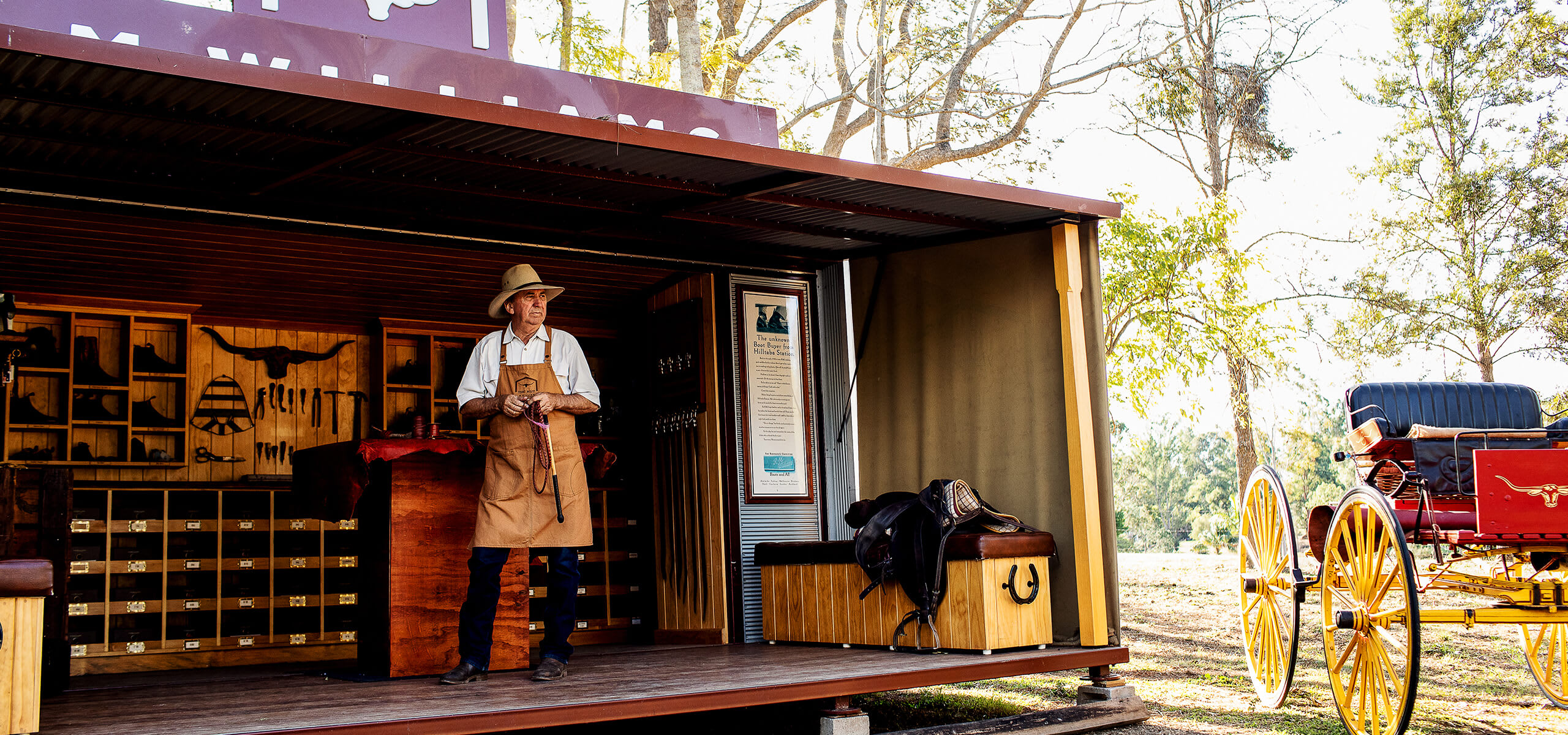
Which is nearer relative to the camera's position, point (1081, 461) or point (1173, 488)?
point (1081, 461)

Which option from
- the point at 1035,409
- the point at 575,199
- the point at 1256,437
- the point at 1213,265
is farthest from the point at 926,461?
the point at 1256,437

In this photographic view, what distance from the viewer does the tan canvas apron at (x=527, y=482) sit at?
5.29 m

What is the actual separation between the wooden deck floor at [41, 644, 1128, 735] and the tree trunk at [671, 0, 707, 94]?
27.3ft

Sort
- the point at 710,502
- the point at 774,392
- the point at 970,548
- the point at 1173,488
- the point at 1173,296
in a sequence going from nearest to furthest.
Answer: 1. the point at 970,548
2. the point at 710,502
3. the point at 774,392
4. the point at 1173,296
5. the point at 1173,488

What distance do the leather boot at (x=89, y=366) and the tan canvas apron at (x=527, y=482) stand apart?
142 inches

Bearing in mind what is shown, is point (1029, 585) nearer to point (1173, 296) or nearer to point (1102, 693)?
point (1102, 693)

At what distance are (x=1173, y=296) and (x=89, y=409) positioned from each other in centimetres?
843

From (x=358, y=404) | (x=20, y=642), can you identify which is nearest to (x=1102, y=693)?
(x=20, y=642)

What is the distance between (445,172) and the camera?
5.77 metres

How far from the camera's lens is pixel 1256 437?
16.5 m

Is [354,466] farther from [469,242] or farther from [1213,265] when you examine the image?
[1213,265]

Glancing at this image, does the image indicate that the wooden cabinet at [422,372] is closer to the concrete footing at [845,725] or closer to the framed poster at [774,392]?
the framed poster at [774,392]

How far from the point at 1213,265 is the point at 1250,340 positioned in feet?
2.59

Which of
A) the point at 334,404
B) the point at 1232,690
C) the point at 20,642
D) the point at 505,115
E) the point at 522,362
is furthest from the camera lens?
the point at 334,404
